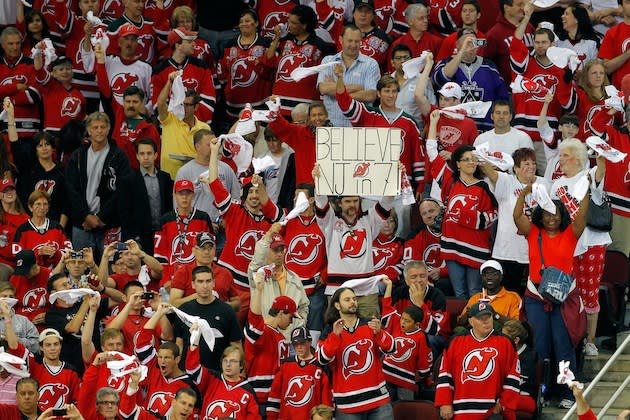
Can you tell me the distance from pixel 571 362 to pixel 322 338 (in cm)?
192

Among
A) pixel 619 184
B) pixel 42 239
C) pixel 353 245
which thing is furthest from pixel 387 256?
pixel 42 239

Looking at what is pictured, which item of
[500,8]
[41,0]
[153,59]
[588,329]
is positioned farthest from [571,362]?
[41,0]

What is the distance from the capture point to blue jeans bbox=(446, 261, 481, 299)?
1530 centimetres

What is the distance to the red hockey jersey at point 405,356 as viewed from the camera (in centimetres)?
1435

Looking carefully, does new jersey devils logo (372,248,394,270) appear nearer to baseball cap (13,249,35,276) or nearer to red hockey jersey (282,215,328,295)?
red hockey jersey (282,215,328,295)

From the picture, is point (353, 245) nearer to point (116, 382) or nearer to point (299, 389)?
point (299, 389)

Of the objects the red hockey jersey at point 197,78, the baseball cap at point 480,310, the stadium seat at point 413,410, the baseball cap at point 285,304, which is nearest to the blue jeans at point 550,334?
the baseball cap at point 480,310

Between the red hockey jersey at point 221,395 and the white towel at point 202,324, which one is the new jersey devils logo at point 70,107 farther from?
the red hockey jersey at point 221,395

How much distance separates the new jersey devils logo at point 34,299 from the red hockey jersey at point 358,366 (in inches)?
107

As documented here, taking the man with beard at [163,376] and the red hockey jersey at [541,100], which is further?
the red hockey jersey at [541,100]

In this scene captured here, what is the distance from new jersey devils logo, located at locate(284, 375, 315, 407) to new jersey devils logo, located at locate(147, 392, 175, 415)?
35.4 inches

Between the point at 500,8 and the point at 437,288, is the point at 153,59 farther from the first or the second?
the point at 437,288

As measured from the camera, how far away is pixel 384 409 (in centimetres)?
1388

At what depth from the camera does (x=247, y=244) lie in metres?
15.6
